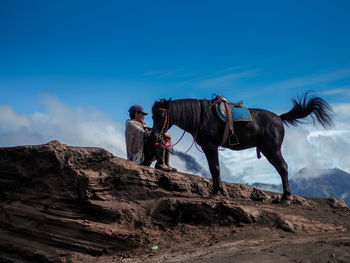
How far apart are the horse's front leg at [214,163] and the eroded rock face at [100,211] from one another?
0.42 meters

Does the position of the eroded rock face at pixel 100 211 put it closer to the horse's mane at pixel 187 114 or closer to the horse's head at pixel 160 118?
the horse's head at pixel 160 118

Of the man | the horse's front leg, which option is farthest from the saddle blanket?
the man

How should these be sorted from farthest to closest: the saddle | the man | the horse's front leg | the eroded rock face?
the man < the saddle < the horse's front leg < the eroded rock face

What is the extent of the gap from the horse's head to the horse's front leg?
3.77ft

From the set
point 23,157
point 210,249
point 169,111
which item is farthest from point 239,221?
point 23,157

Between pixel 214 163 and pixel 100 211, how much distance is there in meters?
3.03

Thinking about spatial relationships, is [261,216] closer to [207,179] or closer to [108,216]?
[207,179]

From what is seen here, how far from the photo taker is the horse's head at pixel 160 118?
9.00m

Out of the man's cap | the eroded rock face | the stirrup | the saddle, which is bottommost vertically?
the eroded rock face

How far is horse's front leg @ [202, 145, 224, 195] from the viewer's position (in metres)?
8.92

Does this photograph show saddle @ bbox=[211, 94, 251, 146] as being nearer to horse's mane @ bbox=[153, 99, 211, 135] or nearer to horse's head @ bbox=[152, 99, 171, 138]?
horse's mane @ bbox=[153, 99, 211, 135]

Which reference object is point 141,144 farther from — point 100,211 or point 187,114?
point 100,211

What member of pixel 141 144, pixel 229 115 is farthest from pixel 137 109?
pixel 229 115

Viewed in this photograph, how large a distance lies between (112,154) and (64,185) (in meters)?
1.41
